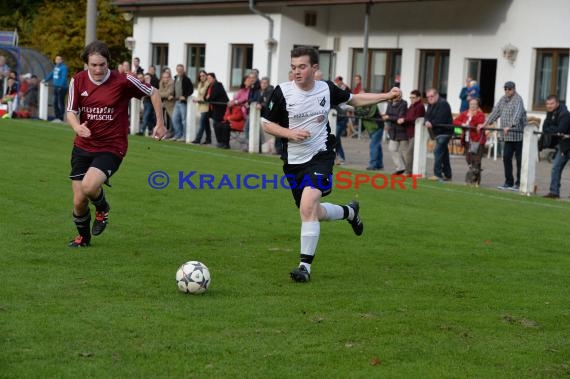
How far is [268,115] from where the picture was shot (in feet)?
32.0

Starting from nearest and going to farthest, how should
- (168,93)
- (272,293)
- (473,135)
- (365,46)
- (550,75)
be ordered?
(272,293) < (473,135) < (168,93) < (550,75) < (365,46)

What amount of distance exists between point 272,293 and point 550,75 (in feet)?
73.0

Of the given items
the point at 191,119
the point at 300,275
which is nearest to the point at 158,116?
the point at 300,275

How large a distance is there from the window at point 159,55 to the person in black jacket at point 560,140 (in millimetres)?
25442

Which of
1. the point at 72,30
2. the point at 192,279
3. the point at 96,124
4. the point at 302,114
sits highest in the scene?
the point at 72,30

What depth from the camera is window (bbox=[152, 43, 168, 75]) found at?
43.0 m

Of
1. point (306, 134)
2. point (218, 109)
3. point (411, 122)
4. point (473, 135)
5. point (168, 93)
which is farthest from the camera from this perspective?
point (168, 93)

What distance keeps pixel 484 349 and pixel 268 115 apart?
343cm

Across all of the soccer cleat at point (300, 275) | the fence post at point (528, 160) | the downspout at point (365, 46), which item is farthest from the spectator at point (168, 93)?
the soccer cleat at point (300, 275)

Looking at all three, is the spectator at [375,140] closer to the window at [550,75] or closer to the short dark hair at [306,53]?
the window at [550,75]

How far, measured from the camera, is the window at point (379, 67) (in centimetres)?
3438

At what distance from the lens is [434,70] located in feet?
108

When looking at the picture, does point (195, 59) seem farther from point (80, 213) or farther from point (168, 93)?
point (80, 213)

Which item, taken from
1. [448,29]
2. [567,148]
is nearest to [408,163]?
[567,148]
